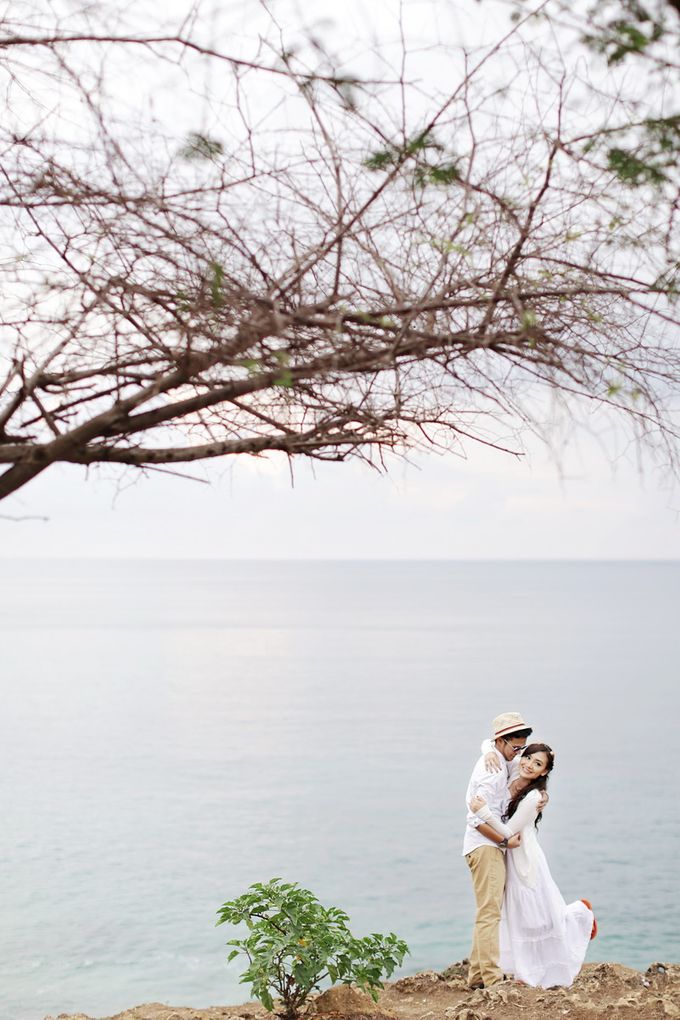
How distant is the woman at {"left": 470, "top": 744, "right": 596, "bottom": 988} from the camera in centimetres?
748

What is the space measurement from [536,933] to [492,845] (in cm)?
74

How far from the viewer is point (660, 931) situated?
61.8 feet

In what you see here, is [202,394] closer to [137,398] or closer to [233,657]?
[137,398]

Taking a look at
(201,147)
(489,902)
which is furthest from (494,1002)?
(201,147)

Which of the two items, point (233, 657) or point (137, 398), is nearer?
point (137, 398)

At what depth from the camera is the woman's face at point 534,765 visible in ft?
24.2

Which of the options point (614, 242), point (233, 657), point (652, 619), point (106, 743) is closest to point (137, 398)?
point (614, 242)

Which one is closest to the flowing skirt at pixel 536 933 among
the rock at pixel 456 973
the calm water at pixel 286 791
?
the rock at pixel 456 973

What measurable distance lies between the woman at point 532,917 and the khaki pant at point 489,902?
9 centimetres

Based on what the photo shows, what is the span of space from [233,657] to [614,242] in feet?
214

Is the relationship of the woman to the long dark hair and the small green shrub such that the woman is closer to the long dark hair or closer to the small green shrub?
the long dark hair

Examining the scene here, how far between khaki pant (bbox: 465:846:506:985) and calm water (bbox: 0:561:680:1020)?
8.81m

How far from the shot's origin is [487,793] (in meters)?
7.36

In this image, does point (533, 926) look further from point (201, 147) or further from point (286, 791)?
→ point (286, 791)
